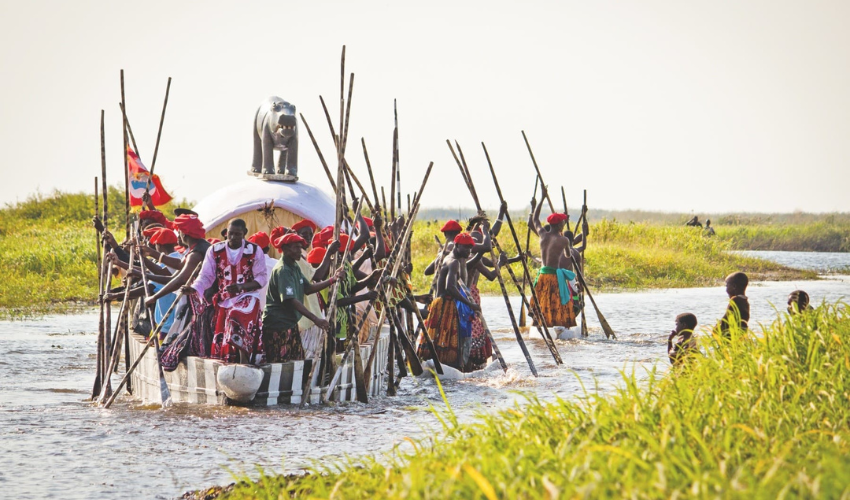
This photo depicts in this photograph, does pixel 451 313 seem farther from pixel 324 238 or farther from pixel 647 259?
pixel 647 259

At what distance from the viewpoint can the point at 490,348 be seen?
9.94 meters

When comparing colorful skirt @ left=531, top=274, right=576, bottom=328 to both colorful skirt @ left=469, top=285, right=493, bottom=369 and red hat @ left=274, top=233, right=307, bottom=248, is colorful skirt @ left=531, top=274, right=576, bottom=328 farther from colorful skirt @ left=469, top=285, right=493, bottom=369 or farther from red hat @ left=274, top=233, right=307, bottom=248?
red hat @ left=274, top=233, right=307, bottom=248

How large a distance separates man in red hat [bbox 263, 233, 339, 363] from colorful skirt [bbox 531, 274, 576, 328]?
17.7ft

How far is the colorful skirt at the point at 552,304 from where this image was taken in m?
12.8

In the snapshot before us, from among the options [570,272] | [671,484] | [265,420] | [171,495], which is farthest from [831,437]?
[570,272]

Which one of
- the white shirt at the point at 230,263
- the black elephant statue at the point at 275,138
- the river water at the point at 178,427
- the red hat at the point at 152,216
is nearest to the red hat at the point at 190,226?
the white shirt at the point at 230,263

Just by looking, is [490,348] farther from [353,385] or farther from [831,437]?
[831,437]

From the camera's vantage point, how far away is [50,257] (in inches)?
782

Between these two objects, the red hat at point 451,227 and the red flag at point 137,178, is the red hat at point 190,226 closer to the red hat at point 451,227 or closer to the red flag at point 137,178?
the red hat at point 451,227

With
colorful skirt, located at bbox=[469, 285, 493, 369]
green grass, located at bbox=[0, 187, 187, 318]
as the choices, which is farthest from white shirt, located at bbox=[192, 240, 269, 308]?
green grass, located at bbox=[0, 187, 187, 318]

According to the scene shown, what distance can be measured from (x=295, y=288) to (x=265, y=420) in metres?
1.04

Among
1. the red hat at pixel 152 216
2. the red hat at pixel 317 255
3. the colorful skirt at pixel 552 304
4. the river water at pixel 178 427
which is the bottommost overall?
the river water at pixel 178 427

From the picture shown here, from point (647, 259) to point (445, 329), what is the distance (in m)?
14.9

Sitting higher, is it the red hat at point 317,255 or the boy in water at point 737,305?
the red hat at point 317,255
